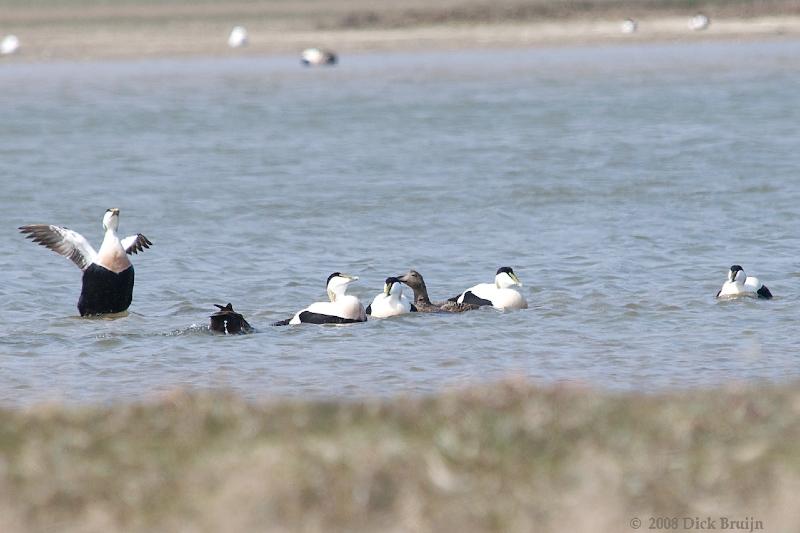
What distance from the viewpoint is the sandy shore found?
205 ft

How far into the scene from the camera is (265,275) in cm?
1650

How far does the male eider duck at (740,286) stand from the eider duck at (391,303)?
300 cm

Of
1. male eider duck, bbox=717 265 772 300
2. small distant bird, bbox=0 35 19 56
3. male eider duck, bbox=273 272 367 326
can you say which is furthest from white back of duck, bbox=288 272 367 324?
small distant bird, bbox=0 35 19 56

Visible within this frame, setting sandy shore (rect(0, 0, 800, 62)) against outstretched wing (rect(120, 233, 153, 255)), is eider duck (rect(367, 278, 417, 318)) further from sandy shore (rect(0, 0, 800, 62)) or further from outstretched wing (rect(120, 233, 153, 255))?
sandy shore (rect(0, 0, 800, 62))

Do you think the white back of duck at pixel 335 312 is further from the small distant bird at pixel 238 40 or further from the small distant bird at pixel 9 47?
the small distant bird at pixel 9 47

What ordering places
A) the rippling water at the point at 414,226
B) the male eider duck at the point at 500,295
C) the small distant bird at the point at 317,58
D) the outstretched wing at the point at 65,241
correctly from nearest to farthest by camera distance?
the rippling water at the point at 414,226 < the male eider duck at the point at 500,295 < the outstretched wing at the point at 65,241 < the small distant bird at the point at 317,58

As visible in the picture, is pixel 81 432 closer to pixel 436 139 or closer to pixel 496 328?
pixel 496 328

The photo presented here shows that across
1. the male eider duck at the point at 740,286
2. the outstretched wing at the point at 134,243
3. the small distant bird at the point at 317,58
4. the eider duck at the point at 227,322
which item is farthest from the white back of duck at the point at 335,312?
the small distant bird at the point at 317,58

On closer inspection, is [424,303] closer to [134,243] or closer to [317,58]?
[134,243]

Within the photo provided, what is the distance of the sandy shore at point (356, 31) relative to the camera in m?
62.5

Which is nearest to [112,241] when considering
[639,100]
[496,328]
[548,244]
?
[496,328]

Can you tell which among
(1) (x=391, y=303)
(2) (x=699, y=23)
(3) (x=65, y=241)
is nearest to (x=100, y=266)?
(3) (x=65, y=241)

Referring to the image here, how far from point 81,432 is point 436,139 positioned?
24.6 m

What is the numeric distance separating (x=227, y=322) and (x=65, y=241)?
2.88 meters
